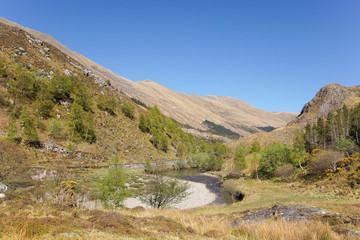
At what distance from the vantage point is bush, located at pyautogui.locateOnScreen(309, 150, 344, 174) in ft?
156

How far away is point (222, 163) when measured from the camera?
10688 centimetres

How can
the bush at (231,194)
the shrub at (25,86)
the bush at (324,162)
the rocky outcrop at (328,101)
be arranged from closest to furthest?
the bush at (324,162), the bush at (231,194), the shrub at (25,86), the rocky outcrop at (328,101)

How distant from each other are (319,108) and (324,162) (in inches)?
5561

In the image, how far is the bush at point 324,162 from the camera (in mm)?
47656

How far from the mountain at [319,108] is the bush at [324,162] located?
302 ft

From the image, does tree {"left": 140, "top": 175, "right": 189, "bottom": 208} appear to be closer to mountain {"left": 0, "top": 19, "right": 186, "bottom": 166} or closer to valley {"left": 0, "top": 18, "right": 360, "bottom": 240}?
valley {"left": 0, "top": 18, "right": 360, "bottom": 240}

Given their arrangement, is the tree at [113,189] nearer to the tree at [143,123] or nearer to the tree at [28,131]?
the tree at [28,131]

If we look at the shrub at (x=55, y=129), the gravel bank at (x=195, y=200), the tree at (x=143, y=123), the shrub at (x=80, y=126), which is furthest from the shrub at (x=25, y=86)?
the gravel bank at (x=195, y=200)

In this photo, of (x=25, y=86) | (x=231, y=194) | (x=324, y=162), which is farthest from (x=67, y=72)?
(x=324, y=162)

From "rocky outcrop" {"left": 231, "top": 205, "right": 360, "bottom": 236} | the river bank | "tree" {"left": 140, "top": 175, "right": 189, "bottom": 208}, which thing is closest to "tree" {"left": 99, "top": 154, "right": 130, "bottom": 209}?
"tree" {"left": 140, "top": 175, "right": 189, "bottom": 208}

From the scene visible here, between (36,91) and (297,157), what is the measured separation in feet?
325

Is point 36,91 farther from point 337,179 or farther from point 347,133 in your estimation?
point 347,133

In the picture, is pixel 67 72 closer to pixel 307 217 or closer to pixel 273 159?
pixel 273 159

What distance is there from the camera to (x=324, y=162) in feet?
160
